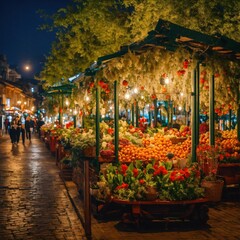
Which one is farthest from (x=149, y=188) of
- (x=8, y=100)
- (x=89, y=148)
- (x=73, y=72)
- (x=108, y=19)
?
(x=8, y=100)

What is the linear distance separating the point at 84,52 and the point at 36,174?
29.4 ft

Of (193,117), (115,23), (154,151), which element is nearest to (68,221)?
(193,117)

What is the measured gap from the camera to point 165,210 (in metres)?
7.90

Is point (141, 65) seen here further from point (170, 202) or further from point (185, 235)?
point (185, 235)

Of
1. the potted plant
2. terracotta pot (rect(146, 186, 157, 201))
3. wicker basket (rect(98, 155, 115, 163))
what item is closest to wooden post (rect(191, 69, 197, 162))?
the potted plant

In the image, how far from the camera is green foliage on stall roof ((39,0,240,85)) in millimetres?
15836

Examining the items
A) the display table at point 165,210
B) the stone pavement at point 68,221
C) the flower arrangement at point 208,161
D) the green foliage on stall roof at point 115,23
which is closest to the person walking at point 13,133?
the green foliage on stall roof at point 115,23

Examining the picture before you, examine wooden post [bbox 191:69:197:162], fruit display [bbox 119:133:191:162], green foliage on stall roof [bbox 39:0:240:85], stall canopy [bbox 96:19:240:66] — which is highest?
green foliage on stall roof [bbox 39:0:240:85]

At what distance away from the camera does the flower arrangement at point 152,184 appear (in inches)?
315

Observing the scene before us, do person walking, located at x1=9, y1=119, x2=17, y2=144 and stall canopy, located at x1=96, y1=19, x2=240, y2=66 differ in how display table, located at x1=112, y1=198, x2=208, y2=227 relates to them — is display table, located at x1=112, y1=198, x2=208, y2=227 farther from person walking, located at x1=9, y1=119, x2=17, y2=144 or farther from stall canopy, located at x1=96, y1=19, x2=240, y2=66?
person walking, located at x1=9, y1=119, x2=17, y2=144

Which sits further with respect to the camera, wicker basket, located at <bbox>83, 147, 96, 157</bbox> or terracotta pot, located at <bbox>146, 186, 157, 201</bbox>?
wicker basket, located at <bbox>83, 147, 96, 157</bbox>

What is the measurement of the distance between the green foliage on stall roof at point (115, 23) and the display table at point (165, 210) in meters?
8.85

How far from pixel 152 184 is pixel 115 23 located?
43.9 ft

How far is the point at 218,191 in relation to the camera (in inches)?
353
